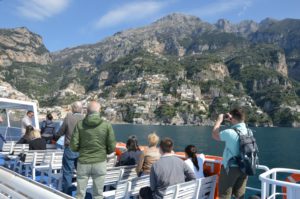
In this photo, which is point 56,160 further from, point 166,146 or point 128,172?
point 166,146

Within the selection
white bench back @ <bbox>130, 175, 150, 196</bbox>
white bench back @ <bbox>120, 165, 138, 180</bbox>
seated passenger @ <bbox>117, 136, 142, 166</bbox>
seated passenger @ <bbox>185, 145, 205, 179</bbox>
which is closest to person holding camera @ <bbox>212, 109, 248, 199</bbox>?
seated passenger @ <bbox>185, 145, 205, 179</bbox>

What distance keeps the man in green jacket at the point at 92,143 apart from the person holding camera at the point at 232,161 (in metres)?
1.52

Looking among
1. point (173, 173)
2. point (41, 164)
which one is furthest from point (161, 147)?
point (41, 164)

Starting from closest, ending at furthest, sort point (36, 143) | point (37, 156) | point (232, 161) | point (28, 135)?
point (232, 161)
point (37, 156)
point (36, 143)
point (28, 135)

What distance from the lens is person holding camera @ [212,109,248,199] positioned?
4902mm

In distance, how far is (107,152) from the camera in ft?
17.7

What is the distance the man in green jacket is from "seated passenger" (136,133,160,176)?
0.88 metres

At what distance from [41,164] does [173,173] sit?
374 centimetres

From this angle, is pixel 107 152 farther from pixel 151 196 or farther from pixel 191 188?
pixel 191 188

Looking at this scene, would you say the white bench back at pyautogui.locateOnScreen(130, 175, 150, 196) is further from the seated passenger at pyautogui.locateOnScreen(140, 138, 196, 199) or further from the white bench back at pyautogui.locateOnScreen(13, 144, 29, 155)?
the white bench back at pyautogui.locateOnScreen(13, 144, 29, 155)

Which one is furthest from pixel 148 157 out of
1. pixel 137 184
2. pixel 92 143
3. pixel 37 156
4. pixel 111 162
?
pixel 37 156

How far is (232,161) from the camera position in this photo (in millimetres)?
4957

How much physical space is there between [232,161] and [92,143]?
192 cm

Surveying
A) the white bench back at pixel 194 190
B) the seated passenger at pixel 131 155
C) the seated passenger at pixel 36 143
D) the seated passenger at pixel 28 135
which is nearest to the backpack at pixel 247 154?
the white bench back at pixel 194 190
